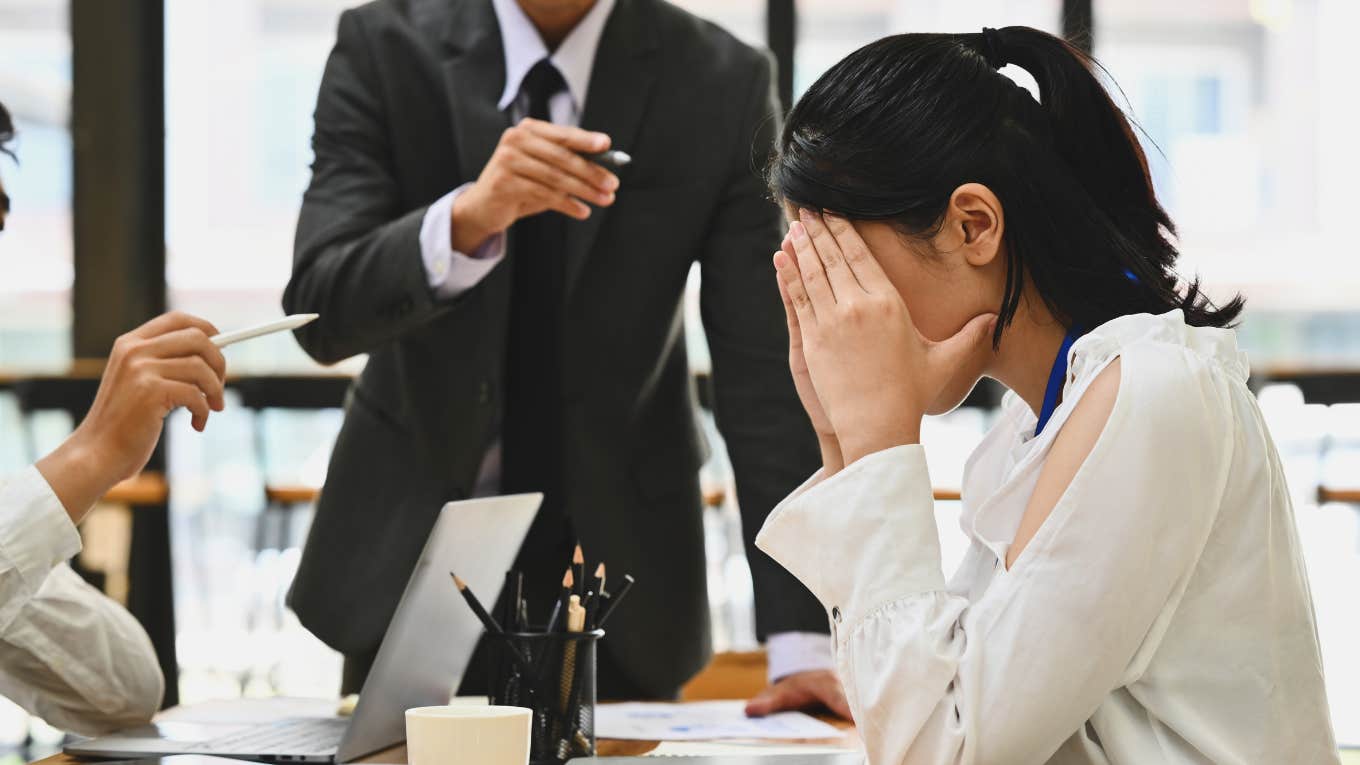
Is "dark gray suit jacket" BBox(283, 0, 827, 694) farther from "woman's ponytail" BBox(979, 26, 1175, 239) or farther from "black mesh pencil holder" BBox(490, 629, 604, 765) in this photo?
"woman's ponytail" BBox(979, 26, 1175, 239)

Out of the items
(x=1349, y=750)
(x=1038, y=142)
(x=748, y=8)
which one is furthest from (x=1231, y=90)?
(x=1038, y=142)

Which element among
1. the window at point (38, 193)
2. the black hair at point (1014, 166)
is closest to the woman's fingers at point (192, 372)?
the black hair at point (1014, 166)

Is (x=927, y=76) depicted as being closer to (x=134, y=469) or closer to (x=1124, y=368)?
(x=1124, y=368)

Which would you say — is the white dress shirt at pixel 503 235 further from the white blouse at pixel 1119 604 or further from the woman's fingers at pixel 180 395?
the white blouse at pixel 1119 604

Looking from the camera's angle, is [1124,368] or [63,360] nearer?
[1124,368]

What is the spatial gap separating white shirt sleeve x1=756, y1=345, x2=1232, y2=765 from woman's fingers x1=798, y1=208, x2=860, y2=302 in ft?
0.75

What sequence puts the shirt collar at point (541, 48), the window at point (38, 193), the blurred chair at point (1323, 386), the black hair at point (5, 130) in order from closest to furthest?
the black hair at point (5, 130) → the shirt collar at point (541, 48) → the blurred chair at point (1323, 386) → the window at point (38, 193)

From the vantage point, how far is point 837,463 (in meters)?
1.23

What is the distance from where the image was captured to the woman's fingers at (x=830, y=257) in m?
1.12

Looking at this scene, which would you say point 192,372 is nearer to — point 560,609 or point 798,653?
point 560,609

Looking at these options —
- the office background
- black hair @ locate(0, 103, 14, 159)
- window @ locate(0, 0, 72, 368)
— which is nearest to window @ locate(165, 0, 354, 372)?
the office background

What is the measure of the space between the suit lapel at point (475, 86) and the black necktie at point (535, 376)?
0.11 m

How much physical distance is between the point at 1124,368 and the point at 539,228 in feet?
3.11

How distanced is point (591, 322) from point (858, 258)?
650mm
